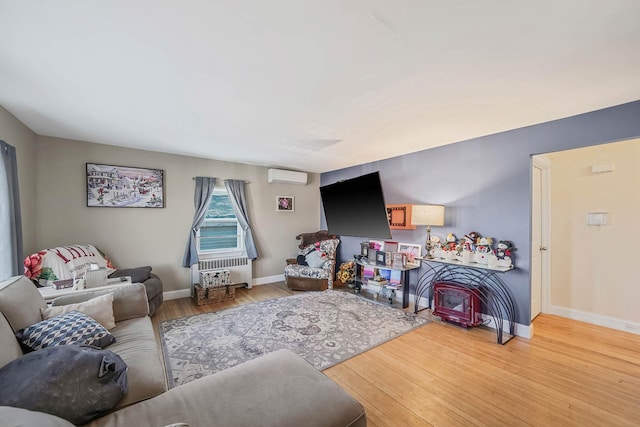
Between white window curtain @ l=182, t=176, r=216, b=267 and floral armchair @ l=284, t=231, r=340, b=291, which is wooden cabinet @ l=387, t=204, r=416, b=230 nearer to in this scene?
floral armchair @ l=284, t=231, r=340, b=291

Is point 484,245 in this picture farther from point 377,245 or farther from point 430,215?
point 377,245

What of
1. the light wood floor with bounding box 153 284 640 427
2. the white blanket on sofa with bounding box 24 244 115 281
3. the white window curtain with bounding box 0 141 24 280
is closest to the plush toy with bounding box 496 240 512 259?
the light wood floor with bounding box 153 284 640 427

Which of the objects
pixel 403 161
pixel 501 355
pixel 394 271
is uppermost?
pixel 403 161

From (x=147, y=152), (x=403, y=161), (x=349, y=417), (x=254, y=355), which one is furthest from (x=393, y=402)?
(x=147, y=152)

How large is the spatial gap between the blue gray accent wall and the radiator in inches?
100

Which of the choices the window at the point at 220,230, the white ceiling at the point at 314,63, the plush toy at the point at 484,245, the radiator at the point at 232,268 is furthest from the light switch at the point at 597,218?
the window at the point at 220,230

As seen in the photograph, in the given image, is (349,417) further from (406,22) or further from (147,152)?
(147,152)

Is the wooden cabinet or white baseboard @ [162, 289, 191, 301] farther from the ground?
the wooden cabinet

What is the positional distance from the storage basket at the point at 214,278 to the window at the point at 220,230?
60cm

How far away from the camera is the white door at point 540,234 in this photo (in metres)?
3.25

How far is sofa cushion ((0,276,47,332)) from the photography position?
1.45 m

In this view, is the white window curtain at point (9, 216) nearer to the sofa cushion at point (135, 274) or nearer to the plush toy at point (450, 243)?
the sofa cushion at point (135, 274)

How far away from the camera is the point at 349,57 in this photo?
1.62 metres

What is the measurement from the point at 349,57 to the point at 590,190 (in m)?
3.77
